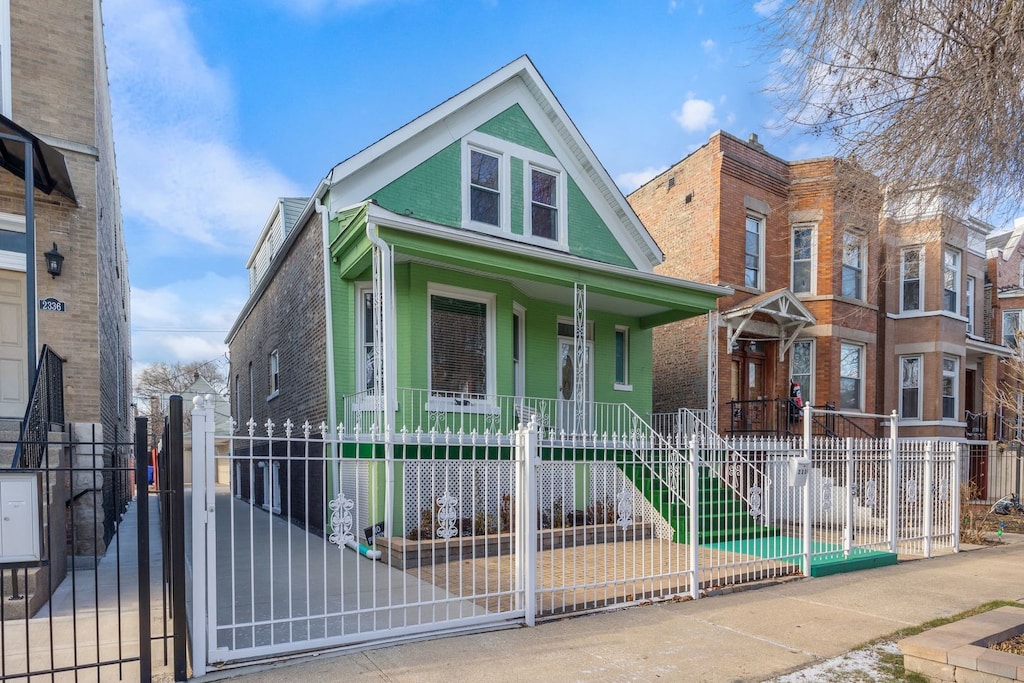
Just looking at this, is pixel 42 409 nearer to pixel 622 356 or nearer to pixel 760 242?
pixel 622 356

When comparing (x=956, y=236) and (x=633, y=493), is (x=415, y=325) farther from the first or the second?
(x=956, y=236)

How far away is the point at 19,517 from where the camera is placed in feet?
14.2

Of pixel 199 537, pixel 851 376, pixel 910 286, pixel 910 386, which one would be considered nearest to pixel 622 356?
pixel 851 376

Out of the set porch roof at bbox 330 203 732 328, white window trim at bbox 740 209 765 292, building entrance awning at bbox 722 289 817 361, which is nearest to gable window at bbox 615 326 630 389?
porch roof at bbox 330 203 732 328

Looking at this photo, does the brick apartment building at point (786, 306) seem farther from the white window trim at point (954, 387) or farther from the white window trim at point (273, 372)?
the white window trim at point (273, 372)

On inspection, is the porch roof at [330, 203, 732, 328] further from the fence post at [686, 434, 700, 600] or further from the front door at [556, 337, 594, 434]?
the fence post at [686, 434, 700, 600]

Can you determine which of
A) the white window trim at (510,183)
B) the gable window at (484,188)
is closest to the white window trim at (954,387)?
the white window trim at (510,183)

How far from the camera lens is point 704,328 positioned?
14.5m

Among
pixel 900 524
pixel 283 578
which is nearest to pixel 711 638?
pixel 283 578

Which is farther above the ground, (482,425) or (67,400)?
(67,400)

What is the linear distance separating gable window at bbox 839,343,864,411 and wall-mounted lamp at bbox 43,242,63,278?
1635 cm

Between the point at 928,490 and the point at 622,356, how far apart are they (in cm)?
613

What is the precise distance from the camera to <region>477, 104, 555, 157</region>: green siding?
11961mm

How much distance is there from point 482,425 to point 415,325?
2062mm
